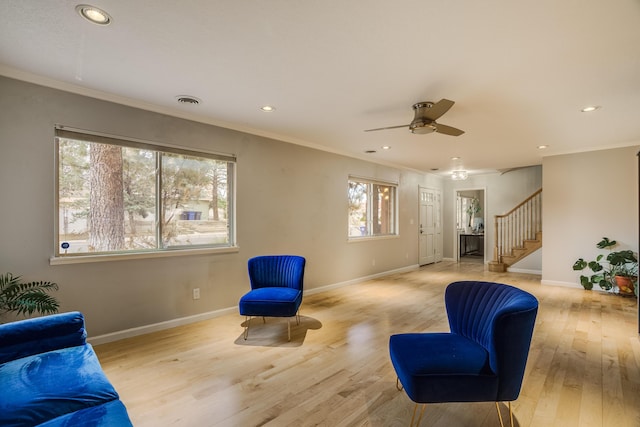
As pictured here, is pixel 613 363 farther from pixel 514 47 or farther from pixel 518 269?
pixel 518 269

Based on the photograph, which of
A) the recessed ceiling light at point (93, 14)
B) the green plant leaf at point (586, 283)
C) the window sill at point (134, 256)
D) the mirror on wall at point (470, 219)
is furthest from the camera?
the mirror on wall at point (470, 219)

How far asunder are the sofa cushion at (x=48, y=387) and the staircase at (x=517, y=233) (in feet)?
26.6

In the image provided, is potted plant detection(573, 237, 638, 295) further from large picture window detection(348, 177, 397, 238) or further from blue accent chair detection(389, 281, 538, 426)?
blue accent chair detection(389, 281, 538, 426)

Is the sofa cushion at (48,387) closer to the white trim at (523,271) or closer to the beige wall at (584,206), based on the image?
the beige wall at (584,206)

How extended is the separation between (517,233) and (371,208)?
3.95m

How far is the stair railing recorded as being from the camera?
7.45m

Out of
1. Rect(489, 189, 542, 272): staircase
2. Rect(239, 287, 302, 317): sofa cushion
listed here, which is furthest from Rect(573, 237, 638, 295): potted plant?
Rect(239, 287, 302, 317): sofa cushion

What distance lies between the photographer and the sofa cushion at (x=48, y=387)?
1.36 metres

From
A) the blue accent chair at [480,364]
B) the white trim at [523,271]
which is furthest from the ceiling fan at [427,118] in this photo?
the white trim at [523,271]

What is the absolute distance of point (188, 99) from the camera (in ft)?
11.0

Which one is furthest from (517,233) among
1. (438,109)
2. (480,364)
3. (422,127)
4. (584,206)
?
(480,364)

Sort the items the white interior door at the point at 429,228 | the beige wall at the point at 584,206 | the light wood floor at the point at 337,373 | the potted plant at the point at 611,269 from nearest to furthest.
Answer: the light wood floor at the point at 337,373 < the potted plant at the point at 611,269 < the beige wall at the point at 584,206 < the white interior door at the point at 429,228

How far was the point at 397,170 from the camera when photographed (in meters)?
7.43

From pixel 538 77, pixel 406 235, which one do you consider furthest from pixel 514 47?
pixel 406 235
